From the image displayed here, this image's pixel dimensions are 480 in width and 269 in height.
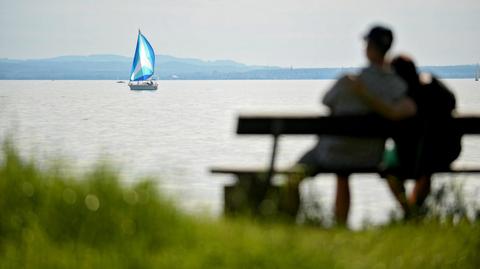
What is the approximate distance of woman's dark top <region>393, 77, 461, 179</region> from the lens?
6523 mm

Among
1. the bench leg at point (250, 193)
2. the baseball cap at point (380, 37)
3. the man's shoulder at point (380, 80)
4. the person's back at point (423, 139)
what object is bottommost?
the bench leg at point (250, 193)

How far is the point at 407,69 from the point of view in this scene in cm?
661

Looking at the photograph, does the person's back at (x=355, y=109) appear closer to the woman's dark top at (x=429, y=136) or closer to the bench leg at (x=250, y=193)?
the woman's dark top at (x=429, y=136)

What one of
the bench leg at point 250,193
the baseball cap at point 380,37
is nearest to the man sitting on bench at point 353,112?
the baseball cap at point 380,37

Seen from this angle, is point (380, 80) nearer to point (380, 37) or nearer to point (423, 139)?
point (380, 37)

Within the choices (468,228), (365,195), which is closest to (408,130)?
(468,228)

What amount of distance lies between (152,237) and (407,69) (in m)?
2.54

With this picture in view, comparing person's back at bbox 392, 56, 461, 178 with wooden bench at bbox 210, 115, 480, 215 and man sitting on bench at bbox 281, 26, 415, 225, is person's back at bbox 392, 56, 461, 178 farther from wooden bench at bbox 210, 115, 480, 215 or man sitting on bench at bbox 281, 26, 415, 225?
wooden bench at bbox 210, 115, 480, 215

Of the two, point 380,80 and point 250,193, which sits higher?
point 380,80

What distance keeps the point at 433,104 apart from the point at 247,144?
15489mm

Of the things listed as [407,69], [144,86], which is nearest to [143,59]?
[144,86]

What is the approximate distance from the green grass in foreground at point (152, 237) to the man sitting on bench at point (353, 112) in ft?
1.92

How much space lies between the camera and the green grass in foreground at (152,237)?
4.69 meters

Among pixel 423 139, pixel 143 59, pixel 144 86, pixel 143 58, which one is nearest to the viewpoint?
pixel 423 139
